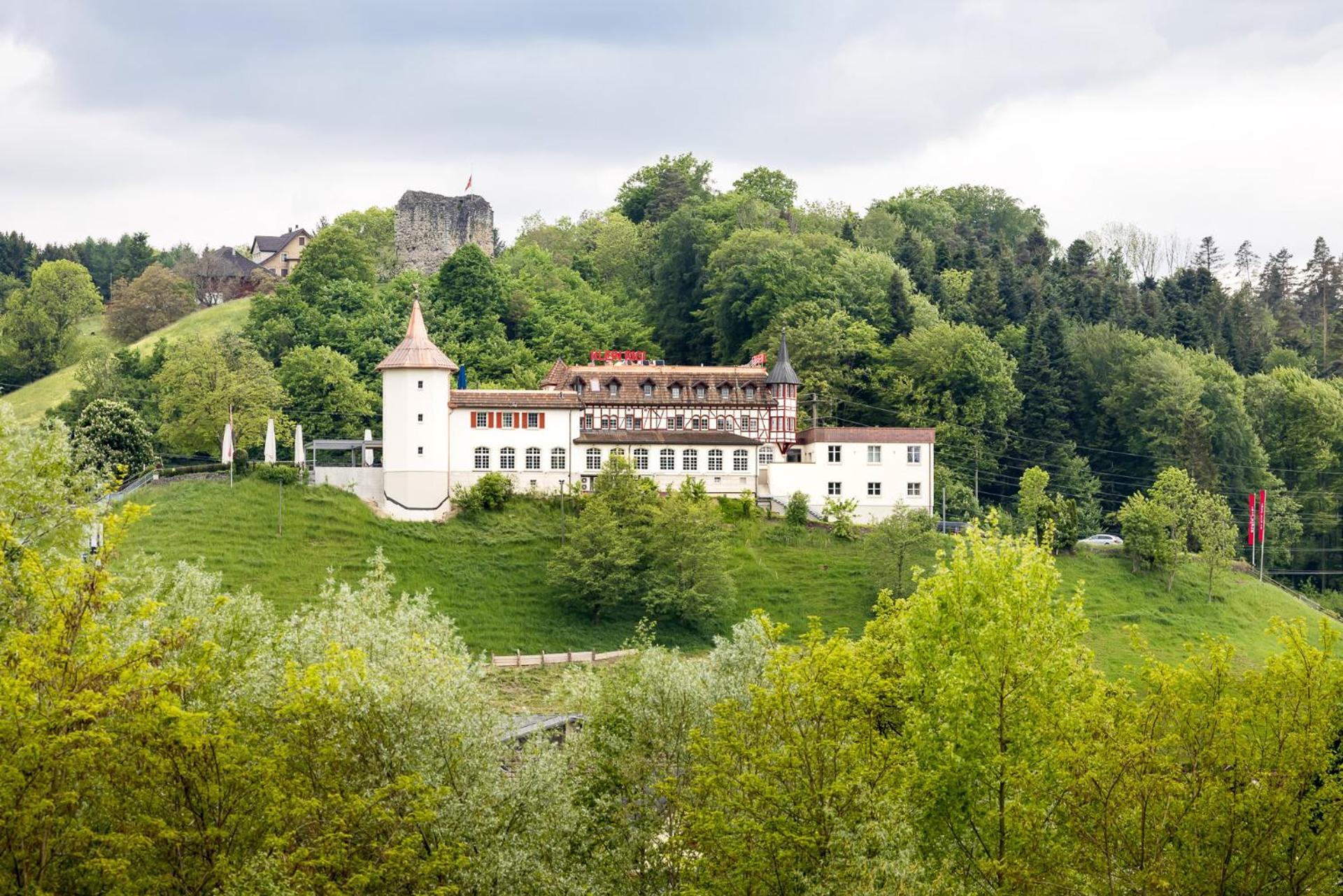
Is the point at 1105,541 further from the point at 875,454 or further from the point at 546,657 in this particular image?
the point at 546,657

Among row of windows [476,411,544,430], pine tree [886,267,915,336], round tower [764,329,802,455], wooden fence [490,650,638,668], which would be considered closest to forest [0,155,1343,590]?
pine tree [886,267,915,336]

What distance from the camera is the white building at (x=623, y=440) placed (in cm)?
7650

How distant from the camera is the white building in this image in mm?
76500

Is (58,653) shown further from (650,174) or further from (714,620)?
(650,174)

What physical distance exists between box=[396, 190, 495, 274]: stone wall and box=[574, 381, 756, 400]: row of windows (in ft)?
152

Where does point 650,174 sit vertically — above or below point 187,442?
above

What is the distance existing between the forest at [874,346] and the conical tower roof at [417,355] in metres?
11.7

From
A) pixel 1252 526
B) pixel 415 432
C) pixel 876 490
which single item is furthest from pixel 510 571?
pixel 1252 526

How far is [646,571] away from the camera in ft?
231

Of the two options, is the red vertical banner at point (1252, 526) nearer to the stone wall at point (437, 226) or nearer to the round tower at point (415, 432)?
the round tower at point (415, 432)

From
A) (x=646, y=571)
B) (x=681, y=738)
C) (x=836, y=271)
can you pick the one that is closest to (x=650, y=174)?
(x=836, y=271)

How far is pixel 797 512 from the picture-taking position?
7706 cm

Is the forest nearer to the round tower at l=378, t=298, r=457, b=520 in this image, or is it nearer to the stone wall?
the stone wall

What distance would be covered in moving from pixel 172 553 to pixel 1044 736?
39.5 m
